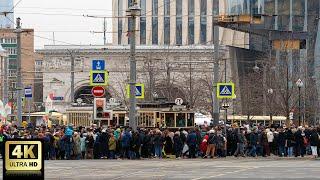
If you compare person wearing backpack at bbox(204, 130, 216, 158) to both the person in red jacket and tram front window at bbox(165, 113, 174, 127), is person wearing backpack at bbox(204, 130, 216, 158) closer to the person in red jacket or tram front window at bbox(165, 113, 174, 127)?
the person in red jacket

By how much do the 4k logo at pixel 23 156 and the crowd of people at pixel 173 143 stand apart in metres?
29.8

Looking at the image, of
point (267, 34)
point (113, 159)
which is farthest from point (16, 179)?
point (267, 34)

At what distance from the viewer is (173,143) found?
38.0 meters

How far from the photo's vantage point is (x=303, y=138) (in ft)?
125

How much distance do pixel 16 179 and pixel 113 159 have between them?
1217 inches

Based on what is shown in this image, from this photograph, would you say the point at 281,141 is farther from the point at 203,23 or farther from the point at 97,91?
the point at 203,23

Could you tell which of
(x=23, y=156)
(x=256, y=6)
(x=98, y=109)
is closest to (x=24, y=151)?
(x=23, y=156)

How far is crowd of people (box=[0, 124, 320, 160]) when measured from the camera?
122 ft

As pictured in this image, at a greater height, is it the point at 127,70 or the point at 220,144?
the point at 127,70

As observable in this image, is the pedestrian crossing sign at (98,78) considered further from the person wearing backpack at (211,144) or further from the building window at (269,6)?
the building window at (269,6)

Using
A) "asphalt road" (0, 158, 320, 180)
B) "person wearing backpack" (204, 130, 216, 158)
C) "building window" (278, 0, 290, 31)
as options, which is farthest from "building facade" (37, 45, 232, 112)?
"asphalt road" (0, 158, 320, 180)

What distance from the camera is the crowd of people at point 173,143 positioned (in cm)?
3722

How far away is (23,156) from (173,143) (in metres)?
31.5

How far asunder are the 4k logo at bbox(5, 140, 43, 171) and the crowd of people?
29.8 m
